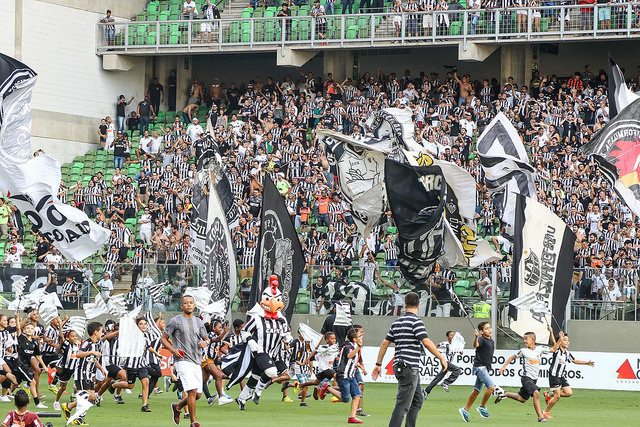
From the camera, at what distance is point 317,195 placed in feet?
131

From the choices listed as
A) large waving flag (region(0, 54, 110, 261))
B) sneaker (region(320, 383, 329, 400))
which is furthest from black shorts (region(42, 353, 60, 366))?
sneaker (region(320, 383, 329, 400))

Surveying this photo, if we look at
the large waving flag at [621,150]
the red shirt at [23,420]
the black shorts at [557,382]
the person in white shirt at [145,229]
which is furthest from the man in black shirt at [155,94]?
the red shirt at [23,420]

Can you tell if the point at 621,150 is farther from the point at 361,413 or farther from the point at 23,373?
the point at 23,373

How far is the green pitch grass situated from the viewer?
22.5m

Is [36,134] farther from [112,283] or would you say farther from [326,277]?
[326,277]

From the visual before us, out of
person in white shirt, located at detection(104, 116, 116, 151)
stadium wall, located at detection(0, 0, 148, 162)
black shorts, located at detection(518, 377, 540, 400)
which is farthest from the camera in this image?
person in white shirt, located at detection(104, 116, 116, 151)

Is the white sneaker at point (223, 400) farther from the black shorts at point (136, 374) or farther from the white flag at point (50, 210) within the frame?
the white flag at point (50, 210)

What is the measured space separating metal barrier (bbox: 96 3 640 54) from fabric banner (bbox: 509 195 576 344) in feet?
40.7

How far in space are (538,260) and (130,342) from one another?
9.22 m

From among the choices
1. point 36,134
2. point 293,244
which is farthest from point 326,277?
point 36,134

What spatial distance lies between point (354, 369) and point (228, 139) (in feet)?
69.4

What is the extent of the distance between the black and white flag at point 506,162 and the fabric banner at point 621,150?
368cm

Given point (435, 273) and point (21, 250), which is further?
point (21, 250)

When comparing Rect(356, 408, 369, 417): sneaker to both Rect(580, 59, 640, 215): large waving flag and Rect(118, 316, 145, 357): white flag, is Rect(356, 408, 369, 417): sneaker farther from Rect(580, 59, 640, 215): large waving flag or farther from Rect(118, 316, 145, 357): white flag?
Rect(580, 59, 640, 215): large waving flag
